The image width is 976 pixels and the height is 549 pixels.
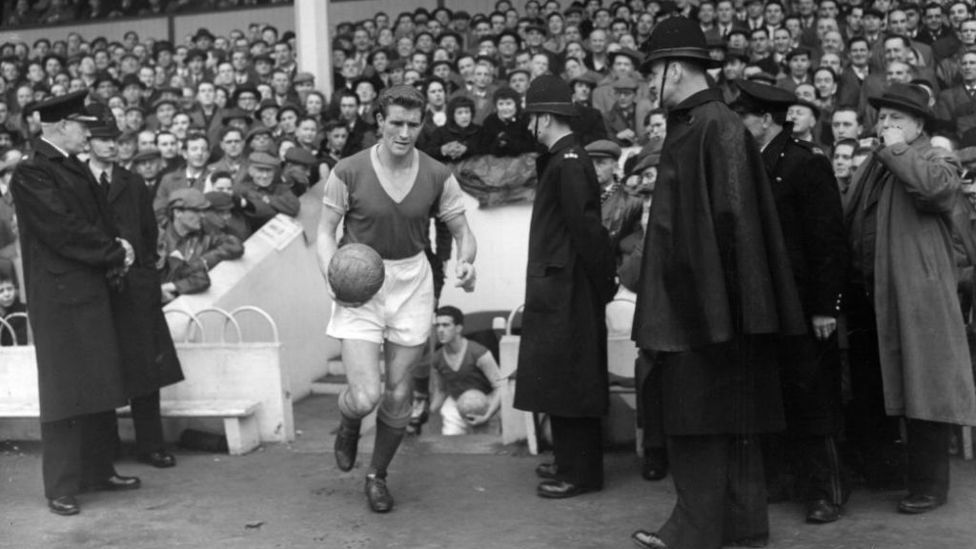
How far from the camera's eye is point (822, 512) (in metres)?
5.78

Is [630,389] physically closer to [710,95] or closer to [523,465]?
[523,465]

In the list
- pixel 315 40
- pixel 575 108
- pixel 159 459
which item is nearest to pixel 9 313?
pixel 159 459

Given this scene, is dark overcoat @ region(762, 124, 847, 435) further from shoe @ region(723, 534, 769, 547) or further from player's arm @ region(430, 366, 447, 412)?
player's arm @ region(430, 366, 447, 412)

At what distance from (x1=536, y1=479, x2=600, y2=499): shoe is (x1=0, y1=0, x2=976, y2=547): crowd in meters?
0.51

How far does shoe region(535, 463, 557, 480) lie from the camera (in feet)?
22.2

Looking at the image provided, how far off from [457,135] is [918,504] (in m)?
6.13

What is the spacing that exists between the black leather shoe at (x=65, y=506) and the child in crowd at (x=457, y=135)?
520cm

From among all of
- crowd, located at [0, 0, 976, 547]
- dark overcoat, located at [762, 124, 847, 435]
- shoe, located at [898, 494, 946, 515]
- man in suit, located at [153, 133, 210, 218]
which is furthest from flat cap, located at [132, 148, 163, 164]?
shoe, located at [898, 494, 946, 515]

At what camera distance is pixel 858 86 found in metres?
11.7

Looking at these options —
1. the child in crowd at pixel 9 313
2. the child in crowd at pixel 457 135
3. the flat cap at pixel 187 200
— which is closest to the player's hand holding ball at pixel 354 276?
the flat cap at pixel 187 200

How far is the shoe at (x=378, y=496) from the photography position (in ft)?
20.4

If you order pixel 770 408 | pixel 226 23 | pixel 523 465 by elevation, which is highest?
pixel 226 23

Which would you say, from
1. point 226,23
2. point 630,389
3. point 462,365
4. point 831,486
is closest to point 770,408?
point 831,486

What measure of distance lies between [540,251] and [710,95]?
5.11 ft
